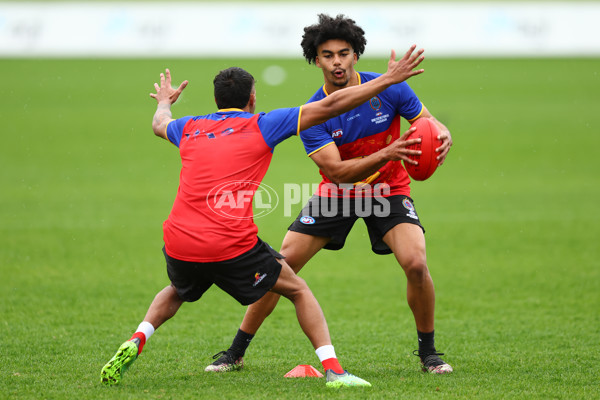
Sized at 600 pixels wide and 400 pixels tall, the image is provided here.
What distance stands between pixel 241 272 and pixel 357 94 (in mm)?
1460

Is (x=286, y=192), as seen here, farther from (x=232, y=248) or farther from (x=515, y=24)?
(x=515, y=24)

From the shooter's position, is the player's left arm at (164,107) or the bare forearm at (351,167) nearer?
the bare forearm at (351,167)

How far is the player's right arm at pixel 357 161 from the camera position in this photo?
5324mm

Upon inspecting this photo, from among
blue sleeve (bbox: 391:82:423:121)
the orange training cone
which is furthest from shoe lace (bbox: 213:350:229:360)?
blue sleeve (bbox: 391:82:423:121)

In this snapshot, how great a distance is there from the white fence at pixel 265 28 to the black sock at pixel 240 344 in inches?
909

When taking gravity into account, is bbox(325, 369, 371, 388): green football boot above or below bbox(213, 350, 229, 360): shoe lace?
above

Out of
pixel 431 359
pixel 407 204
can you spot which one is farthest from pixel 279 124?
pixel 431 359

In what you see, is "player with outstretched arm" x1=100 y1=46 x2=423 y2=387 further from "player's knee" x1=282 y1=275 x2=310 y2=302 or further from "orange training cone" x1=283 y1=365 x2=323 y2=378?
"orange training cone" x1=283 y1=365 x2=323 y2=378

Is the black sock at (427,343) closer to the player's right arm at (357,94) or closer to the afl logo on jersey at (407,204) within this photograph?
the afl logo on jersey at (407,204)

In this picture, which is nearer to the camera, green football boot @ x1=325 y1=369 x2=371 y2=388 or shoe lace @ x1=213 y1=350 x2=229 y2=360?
green football boot @ x1=325 y1=369 x2=371 y2=388

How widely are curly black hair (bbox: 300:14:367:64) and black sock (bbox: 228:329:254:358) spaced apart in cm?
241

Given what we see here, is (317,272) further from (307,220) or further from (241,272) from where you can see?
(241,272)

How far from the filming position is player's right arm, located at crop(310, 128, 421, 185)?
532 centimetres

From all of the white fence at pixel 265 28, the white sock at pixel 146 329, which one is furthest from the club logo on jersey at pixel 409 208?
the white fence at pixel 265 28
